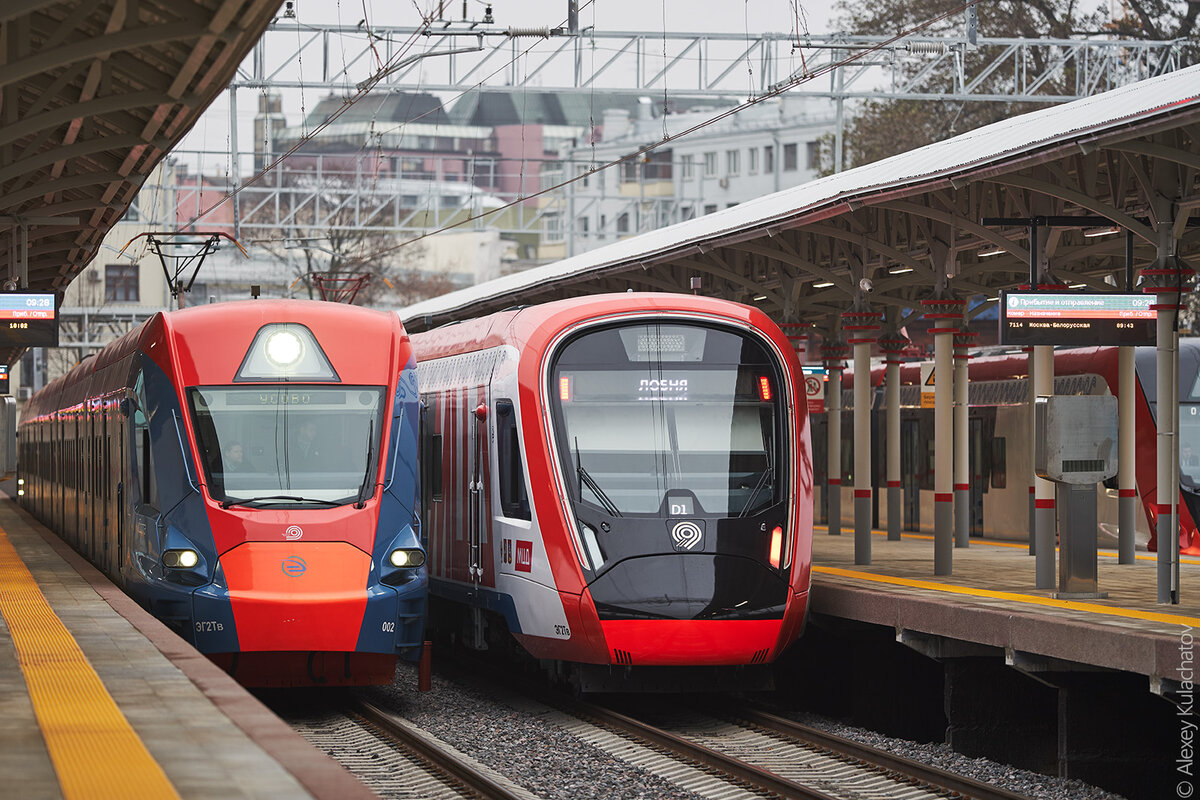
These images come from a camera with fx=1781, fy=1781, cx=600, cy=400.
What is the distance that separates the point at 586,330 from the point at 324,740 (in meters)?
3.72

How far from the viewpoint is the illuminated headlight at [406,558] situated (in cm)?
1318

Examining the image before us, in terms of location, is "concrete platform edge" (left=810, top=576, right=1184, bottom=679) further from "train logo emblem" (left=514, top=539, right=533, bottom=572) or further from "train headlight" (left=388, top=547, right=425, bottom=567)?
"train headlight" (left=388, top=547, right=425, bottom=567)

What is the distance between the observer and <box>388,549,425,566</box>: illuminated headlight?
1318 cm

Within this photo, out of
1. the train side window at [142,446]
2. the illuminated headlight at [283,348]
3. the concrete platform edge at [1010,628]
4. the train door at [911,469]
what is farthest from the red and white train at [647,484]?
the train door at [911,469]

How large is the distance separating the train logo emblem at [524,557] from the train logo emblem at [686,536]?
1.17m

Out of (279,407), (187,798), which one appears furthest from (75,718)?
(279,407)

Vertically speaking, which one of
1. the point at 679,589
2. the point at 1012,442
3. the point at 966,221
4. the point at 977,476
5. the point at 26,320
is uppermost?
the point at 966,221

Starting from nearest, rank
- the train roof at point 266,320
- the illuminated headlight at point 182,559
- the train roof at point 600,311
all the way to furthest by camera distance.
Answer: the illuminated headlight at point 182,559, the train roof at point 266,320, the train roof at point 600,311

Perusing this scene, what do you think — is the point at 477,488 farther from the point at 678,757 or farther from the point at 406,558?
the point at 678,757

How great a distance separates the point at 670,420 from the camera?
13.7 m

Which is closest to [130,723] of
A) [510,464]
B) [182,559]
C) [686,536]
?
[182,559]

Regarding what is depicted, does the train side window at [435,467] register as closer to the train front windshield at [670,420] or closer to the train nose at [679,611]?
the train front windshield at [670,420]

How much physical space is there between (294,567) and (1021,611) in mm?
5182

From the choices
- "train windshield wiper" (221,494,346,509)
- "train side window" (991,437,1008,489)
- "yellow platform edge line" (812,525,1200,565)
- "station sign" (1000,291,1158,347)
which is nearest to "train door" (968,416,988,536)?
"train side window" (991,437,1008,489)
